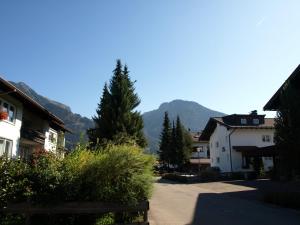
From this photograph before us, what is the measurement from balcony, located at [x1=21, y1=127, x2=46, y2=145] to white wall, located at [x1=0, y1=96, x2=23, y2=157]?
53.8 inches

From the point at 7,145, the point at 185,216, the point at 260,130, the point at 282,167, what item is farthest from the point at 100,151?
the point at 260,130

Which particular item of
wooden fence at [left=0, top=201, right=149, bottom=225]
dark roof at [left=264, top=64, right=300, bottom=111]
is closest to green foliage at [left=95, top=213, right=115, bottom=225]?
wooden fence at [left=0, top=201, right=149, bottom=225]

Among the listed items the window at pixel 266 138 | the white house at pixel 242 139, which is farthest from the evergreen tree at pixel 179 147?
the window at pixel 266 138

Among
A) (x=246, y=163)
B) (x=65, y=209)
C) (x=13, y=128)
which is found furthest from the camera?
(x=246, y=163)

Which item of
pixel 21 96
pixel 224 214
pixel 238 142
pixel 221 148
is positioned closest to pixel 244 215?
pixel 224 214

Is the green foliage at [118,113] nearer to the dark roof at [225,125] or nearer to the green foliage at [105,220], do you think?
the dark roof at [225,125]

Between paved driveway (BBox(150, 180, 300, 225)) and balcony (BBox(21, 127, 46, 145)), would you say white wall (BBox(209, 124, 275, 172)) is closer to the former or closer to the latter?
balcony (BBox(21, 127, 46, 145))

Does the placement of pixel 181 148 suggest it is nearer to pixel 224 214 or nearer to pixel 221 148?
pixel 221 148

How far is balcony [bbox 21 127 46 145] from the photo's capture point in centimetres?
2812

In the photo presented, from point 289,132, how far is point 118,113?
821 inches

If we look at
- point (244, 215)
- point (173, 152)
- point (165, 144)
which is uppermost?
point (165, 144)

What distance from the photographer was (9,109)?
988 inches

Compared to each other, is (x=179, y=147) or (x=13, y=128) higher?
(x=179, y=147)

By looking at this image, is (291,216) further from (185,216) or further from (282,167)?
(282,167)
